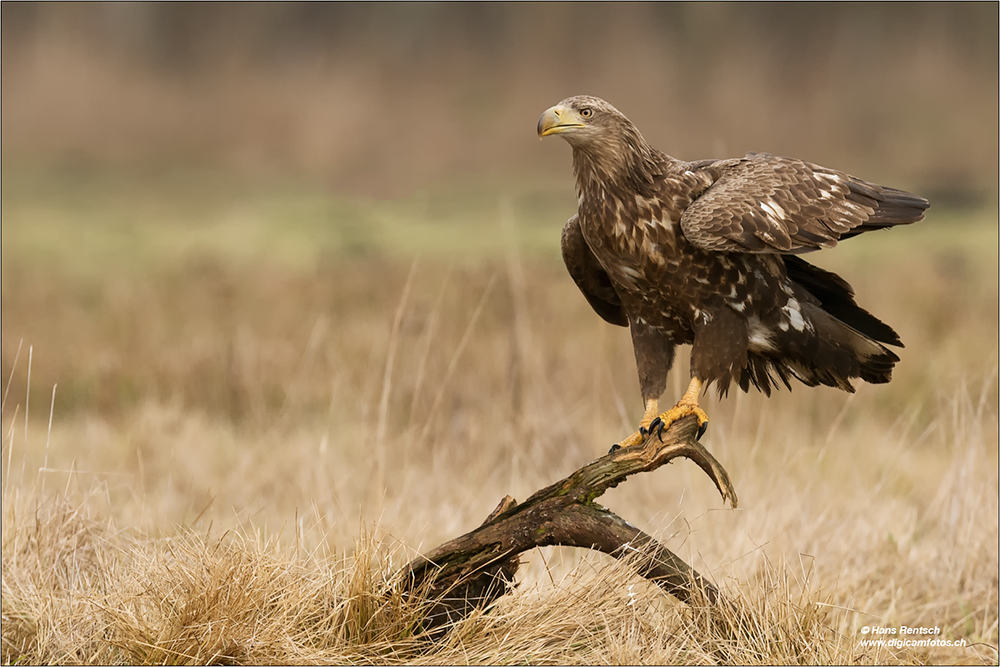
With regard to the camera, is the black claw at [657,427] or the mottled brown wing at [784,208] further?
the black claw at [657,427]

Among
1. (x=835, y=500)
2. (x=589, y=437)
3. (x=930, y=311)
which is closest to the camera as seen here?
(x=835, y=500)

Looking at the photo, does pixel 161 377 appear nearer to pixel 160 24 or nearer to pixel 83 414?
pixel 83 414

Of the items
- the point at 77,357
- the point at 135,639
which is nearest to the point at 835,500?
the point at 135,639

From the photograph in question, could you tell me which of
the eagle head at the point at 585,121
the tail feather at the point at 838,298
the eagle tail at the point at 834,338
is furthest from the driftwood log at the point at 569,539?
the eagle head at the point at 585,121

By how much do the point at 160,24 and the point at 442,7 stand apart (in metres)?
4.32

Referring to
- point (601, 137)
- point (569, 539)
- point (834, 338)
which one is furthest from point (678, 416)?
point (601, 137)

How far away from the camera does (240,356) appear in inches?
305

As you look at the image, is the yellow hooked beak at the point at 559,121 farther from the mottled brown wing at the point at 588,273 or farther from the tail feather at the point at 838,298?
the tail feather at the point at 838,298

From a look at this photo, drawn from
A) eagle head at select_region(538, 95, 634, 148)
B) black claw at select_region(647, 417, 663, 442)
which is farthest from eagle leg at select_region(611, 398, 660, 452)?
eagle head at select_region(538, 95, 634, 148)

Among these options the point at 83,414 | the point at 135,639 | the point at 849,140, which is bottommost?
the point at 83,414

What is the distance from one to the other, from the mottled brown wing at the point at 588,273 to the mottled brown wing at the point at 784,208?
0.51 metres

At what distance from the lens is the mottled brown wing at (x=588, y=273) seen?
3404 millimetres

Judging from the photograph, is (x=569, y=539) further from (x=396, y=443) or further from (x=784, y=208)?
(x=396, y=443)

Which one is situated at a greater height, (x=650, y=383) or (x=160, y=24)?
(x=160, y=24)
